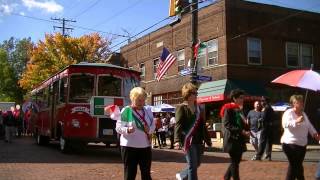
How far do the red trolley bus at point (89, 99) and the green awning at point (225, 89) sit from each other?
10.9m

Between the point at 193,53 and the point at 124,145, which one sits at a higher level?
the point at 193,53

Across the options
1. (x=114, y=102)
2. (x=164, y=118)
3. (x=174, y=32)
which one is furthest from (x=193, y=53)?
(x=174, y=32)

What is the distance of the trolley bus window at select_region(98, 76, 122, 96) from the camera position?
17.8 metres

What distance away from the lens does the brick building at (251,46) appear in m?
29.3

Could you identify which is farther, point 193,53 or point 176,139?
point 193,53

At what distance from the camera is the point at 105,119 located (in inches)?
687

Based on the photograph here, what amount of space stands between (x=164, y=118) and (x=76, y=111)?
8.09m

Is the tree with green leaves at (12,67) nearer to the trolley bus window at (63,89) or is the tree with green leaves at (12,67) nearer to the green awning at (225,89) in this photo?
the green awning at (225,89)

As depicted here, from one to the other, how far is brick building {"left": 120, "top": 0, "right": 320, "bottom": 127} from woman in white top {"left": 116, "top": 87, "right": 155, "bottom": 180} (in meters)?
20.9

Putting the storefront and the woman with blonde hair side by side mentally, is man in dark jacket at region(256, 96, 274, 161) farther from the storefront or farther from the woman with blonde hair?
the storefront

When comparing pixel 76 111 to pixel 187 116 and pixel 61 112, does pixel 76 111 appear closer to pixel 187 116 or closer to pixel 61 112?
pixel 61 112

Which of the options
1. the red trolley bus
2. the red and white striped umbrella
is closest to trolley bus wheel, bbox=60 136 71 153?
the red trolley bus

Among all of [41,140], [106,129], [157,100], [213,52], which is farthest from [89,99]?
[157,100]

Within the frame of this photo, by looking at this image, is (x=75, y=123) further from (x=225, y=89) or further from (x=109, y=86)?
(x=225, y=89)
